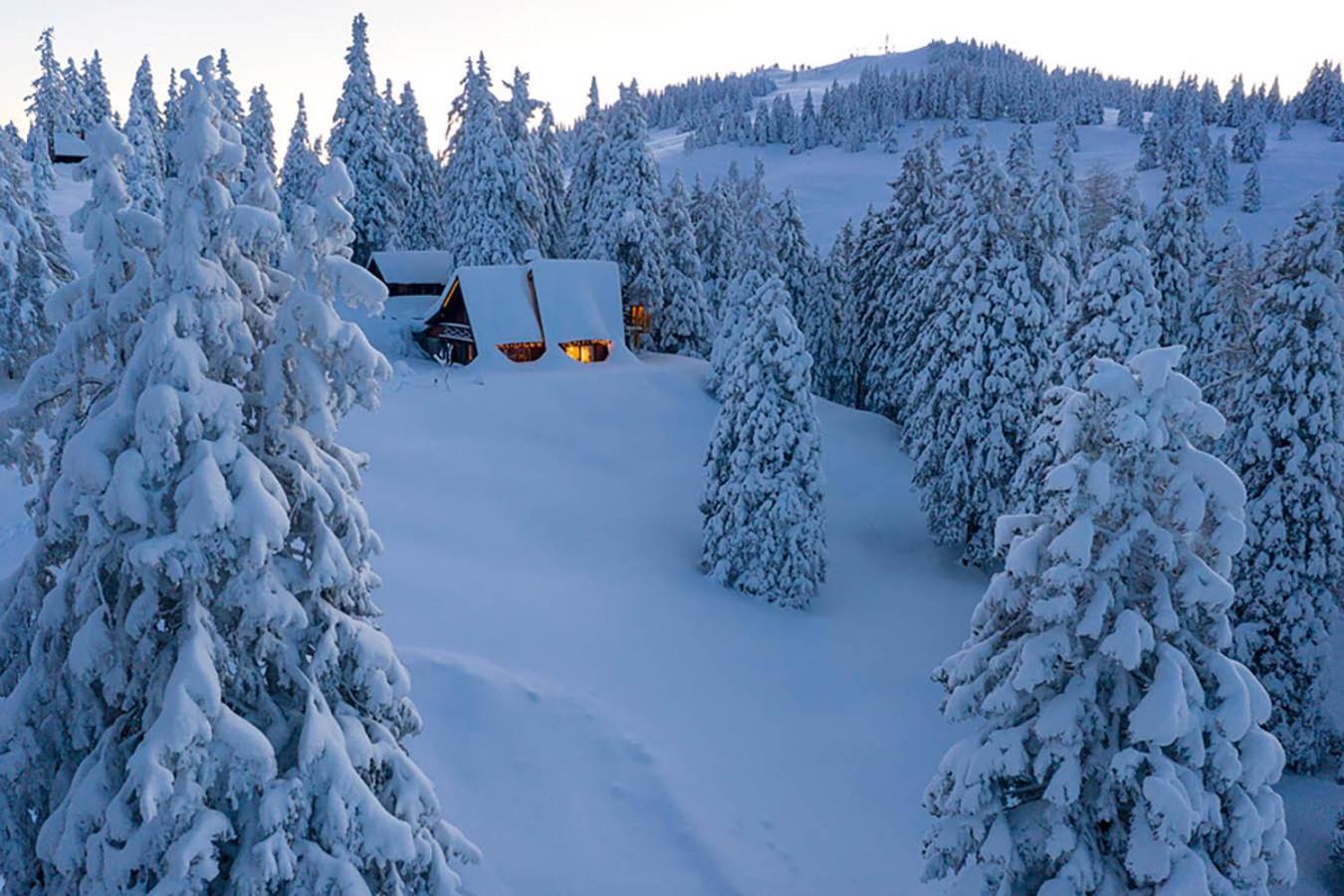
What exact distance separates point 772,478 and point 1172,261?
2084cm

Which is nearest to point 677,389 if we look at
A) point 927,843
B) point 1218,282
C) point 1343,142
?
point 1218,282

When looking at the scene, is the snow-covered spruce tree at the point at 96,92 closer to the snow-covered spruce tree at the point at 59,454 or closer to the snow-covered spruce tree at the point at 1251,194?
the snow-covered spruce tree at the point at 59,454

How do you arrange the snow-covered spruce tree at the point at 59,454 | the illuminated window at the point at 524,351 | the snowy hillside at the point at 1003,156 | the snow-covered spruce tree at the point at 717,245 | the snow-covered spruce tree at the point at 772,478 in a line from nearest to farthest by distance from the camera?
1. the snow-covered spruce tree at the point at 59,454
2. the snow-covered spruce tree at the point at 772,478
3. the illuminated window at the point at 524,351
4. the snow-covered spruce tree at the point at 717,245
5. the snowy hillside at the point at 1003,156

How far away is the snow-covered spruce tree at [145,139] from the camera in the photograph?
4653 cm

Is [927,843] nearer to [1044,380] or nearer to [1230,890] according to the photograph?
[1230,890]

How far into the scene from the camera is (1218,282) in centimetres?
3619

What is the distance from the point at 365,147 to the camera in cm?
5069

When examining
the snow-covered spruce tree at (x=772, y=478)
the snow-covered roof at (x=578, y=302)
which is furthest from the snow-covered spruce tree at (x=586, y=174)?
the snow-covered spruce tree at (x=772, y=478)

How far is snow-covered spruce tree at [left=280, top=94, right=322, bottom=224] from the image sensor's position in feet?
201

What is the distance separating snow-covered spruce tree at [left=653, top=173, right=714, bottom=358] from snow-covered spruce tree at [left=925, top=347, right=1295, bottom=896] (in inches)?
1590

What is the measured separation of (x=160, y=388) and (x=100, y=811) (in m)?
3.25

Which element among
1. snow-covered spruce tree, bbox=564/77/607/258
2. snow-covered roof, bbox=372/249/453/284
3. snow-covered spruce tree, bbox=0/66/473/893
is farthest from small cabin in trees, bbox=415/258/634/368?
snow-covered spruce tree, bbox=0/66/473/893

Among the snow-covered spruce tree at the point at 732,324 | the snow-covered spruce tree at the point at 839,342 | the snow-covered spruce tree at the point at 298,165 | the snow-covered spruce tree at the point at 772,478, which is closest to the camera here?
the snow-covered spruce tree at the point at 772,478

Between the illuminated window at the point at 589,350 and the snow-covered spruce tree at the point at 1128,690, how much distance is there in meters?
36.7
